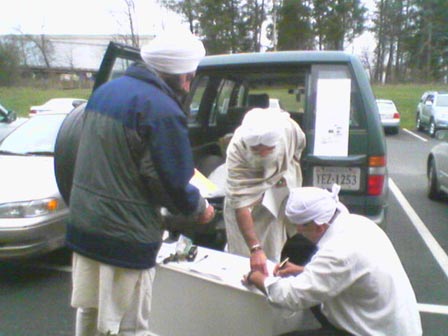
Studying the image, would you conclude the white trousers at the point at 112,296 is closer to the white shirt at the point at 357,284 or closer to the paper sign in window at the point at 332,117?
the white shirt at the point at 357,284

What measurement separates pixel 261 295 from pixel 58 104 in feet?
71.8

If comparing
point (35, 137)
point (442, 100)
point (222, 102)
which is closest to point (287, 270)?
point (222, 102)

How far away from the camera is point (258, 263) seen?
312 centimetres

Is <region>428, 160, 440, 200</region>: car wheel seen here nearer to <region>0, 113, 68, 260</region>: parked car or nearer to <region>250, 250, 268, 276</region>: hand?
<region>0, 113, 68, 260</region>: parked car

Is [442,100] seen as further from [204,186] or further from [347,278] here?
[347,278]

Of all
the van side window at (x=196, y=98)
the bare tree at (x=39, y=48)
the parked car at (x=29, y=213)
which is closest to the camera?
the parked car at (x=29, y=213)

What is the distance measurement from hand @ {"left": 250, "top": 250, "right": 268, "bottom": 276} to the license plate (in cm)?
124

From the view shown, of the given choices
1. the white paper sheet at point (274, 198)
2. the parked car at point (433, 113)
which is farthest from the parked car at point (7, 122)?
the parked car at point (433, 113)

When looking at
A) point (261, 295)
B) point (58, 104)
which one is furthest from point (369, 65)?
point (261, 295)

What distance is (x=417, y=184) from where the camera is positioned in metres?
11.2

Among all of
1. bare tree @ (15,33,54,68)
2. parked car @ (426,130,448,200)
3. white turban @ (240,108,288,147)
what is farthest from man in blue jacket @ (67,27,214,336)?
bare tree @ (15,33,54,68)

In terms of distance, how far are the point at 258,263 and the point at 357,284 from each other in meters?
0.64

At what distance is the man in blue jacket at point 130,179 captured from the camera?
2508 millimetres

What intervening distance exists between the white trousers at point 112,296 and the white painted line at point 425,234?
3.76 m
